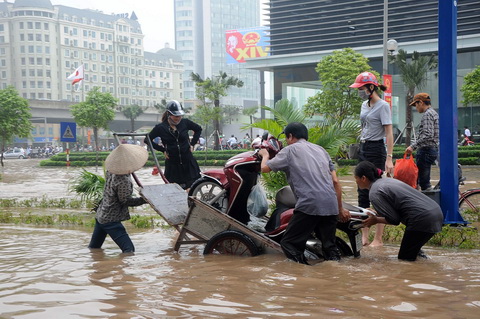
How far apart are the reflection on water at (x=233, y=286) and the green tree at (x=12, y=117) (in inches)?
1446

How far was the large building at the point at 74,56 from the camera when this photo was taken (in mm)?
106500

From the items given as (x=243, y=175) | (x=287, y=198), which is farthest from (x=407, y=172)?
(x=243, y=175)

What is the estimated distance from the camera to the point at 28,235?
8.43 m

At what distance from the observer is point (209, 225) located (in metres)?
5.98

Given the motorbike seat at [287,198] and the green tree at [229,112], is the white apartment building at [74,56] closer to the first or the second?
the green tree at [229,112]

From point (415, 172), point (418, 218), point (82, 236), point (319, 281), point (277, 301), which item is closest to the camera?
point (277, 301)

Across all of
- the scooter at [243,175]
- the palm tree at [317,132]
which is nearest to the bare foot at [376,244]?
the scooter at [243,175]

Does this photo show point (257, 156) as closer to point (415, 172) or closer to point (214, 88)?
point (415, 172)

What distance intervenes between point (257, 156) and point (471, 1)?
123 ft

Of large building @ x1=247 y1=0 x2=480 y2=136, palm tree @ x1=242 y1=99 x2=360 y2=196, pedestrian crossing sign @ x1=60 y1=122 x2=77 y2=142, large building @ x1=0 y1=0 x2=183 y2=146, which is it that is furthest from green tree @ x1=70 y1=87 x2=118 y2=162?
palm tree @ x1=242 y1=99 x2=360 y2=196

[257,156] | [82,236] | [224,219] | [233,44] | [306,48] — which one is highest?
[233,44]

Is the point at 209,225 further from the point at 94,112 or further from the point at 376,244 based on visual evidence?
the point at 94,112

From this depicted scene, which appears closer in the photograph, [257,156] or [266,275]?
[266,275]

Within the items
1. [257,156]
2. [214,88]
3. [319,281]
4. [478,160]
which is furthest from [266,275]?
[214,88]
